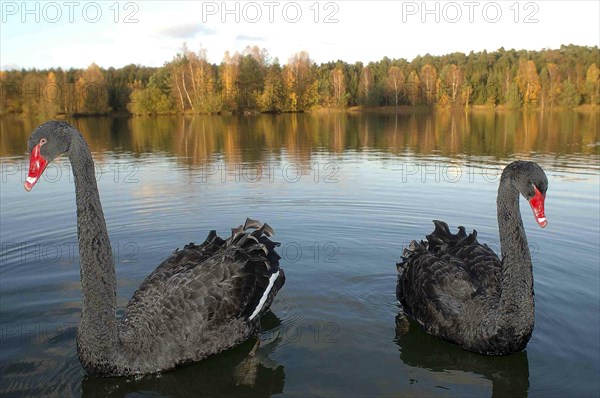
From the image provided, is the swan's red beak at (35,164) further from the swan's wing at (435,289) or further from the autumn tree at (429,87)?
the autumn tree at (429,87)

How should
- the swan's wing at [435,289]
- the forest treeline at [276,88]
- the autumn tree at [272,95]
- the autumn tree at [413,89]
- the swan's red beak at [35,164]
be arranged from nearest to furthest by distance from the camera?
the swan's red beak at [35,164], the swan's wing at [435,289], the forest treeline at [276,88], the autumn tree at [272,95], the autumn tree at [413,89]

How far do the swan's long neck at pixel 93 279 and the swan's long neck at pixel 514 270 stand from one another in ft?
10.4

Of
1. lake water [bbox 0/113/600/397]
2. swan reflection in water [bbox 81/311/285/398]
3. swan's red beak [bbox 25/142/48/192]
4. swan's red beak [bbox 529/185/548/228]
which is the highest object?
swan's red beak [bbox 25/142/48/192]

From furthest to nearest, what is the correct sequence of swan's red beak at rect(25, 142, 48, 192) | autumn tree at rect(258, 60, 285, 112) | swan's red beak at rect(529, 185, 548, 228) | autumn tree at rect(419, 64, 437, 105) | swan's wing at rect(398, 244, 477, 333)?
autumn tree at rect(419, 64, 437, 105) → autumn tree at rect(258, 60, 285, 112) → swan's wing at rect(398, 244, 477, 333) → swan's red beak at rect(529, 185, 548, 228) → swan's red beak at rect(25, 142, 48, 192)

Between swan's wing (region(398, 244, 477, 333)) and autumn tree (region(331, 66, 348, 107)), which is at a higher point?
autumn tree (region(331, 66, 348, 107))

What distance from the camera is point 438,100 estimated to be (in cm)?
7350

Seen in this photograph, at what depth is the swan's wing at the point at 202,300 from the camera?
4.24 metres

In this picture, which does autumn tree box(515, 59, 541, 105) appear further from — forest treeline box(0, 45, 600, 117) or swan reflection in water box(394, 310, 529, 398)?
swan reflection in water box(394, 310, 529, 398)

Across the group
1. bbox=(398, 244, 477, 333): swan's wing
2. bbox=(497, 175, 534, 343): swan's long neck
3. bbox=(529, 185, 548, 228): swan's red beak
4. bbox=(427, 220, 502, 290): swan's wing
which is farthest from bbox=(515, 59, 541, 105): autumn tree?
bbox=(529, 185, 548, 228): swan's red beak

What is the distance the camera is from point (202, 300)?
4.47 m

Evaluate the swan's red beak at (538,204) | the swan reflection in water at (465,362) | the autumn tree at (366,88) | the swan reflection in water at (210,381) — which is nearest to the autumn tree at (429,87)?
the autumn tree at (366,88)

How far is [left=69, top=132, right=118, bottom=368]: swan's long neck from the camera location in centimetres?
382

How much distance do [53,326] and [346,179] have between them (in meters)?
9.17

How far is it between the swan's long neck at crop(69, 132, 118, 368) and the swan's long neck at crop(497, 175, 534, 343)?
3.18 metres
